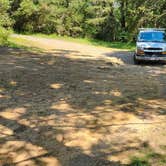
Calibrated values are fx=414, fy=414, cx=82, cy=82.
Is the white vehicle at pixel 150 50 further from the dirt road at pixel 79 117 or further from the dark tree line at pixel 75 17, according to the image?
the dark tree line at pixel 75 17

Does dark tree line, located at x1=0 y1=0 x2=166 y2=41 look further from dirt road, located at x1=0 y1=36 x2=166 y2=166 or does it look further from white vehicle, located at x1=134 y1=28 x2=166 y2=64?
dirt road, located at x1=0 y1=36 x2=166 y2=166

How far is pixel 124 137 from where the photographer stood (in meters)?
8.45

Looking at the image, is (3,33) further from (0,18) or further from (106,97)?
(106,97)

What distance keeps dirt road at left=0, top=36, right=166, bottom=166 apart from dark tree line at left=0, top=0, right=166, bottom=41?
1116 inches

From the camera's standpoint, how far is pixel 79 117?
9766mm

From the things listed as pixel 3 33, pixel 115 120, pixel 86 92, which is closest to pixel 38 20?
pixel 3 33

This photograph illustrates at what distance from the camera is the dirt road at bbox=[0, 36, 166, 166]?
7.66 meters

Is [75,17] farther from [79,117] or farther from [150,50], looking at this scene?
[79,117]

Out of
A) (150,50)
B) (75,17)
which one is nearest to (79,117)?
(150,50)

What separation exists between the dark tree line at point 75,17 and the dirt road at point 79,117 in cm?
2836

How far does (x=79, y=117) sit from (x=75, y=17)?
3669 centimetres

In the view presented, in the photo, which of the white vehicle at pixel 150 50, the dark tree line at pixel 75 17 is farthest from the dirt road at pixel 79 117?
the dark tree line at pixel 75 17

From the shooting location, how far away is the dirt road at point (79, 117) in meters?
7.66

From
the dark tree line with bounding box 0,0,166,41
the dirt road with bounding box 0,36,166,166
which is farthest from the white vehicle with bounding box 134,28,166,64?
the dark tree line with bounding box 0,0,166,41
